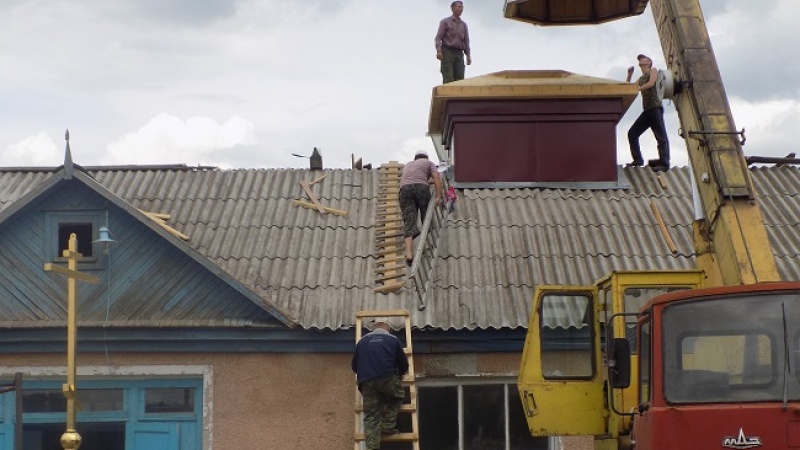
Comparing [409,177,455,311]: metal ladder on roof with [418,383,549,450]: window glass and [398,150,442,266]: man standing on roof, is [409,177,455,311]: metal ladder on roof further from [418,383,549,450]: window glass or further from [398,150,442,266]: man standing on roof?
[418,383,549,450]: window glass

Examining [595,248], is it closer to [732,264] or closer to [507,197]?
[507,197]

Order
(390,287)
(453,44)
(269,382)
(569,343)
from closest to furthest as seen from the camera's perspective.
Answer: (569,343) → (269,382) → (390,287) → (453,44)

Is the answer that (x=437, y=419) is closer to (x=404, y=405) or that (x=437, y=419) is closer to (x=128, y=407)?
(x=404, y=405)

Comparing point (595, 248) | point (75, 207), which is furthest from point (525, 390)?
point (75, 207)

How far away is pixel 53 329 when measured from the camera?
47.3 feet

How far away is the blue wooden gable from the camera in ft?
47.7

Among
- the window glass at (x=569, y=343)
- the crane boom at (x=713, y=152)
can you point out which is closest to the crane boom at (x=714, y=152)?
the crane boom at (x=713, y=152)

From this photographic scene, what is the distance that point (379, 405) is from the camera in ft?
41.3

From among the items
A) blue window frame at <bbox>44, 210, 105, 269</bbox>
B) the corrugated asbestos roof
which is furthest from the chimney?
blue window frame at <bbox>44, 210, 105, 269</bbox>

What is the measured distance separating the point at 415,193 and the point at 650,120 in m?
4.88

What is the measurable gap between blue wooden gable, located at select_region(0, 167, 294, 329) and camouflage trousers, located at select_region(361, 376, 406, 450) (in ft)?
6.77

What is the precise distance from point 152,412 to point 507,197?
577cm

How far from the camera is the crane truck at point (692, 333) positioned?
8.02 metres

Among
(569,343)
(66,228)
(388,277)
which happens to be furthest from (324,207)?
(569,343)
